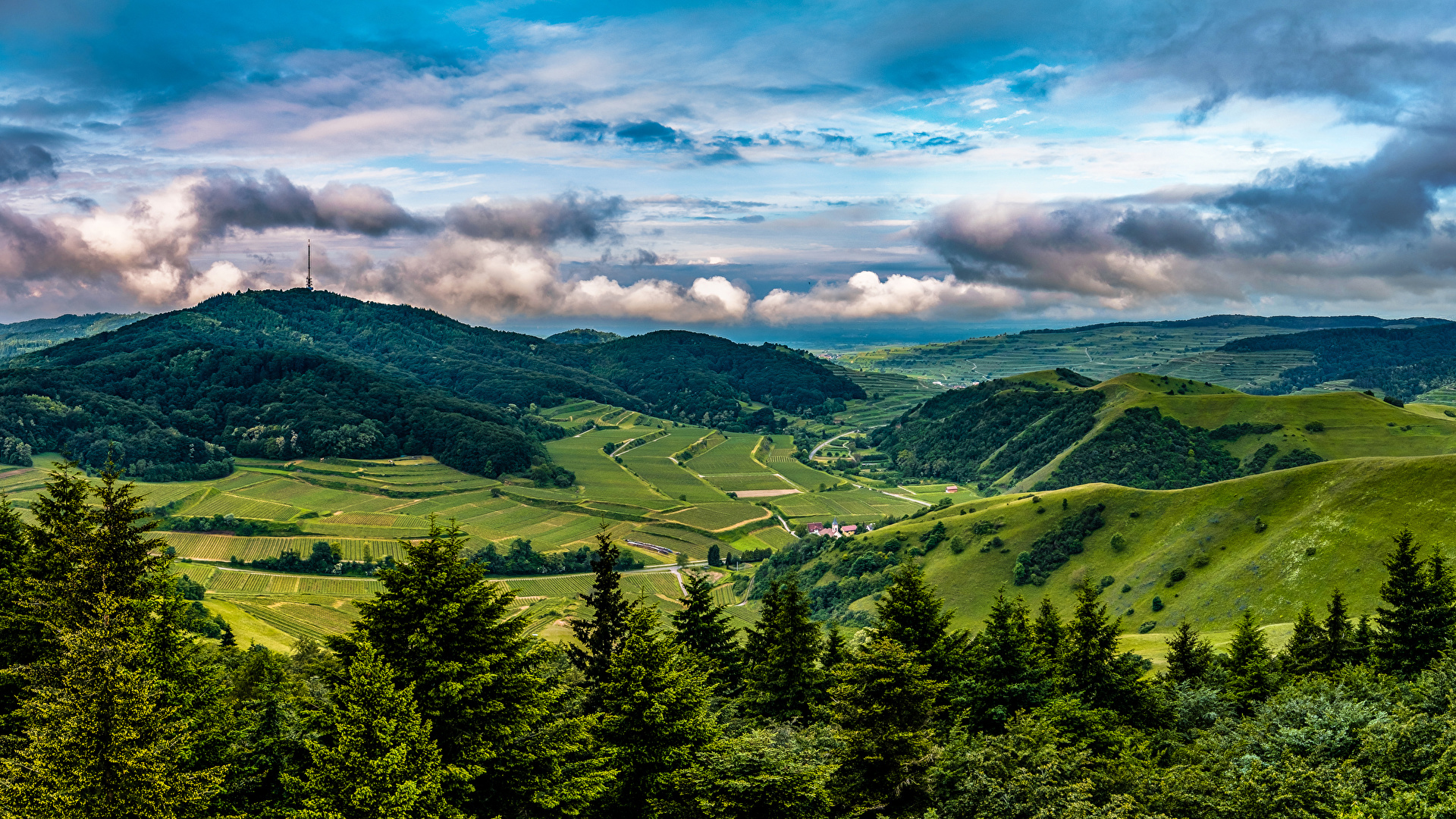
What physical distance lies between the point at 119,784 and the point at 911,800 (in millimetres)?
30135

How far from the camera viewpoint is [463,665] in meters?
28.7

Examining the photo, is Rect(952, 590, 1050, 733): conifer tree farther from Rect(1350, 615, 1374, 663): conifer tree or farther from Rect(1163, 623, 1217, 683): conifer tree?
Rect(1350, 615, 1374, 663): conifer tree

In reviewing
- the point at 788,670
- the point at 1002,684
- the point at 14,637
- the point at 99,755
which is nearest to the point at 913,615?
the point at 1002,684

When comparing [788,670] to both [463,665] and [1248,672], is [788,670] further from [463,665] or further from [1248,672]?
[1248,672]

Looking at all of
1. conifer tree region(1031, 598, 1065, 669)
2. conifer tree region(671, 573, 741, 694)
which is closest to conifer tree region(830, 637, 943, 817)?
conifer tree region(1031, 598, 1065, 669)

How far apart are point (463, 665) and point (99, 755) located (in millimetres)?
11644

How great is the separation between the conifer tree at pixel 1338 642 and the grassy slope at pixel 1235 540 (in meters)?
33.7

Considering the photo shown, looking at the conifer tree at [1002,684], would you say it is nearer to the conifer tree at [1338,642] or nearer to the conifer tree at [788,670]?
the conifer tree at [788,670]

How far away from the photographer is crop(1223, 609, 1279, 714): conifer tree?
198 ft

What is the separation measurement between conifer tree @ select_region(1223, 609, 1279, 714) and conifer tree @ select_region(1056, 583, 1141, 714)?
38.3 ft

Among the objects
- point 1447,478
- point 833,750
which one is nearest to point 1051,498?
point 1447,478

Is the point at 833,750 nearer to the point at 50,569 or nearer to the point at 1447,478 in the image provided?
the point at 50,569

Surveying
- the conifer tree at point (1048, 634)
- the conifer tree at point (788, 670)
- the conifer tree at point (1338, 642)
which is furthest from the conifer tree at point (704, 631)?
the conifer tree at point (1338, 642)

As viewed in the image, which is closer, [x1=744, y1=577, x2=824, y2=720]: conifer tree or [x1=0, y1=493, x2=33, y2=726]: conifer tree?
[x1=0, y1=493, x2=33, y2=726]: conifer tree
